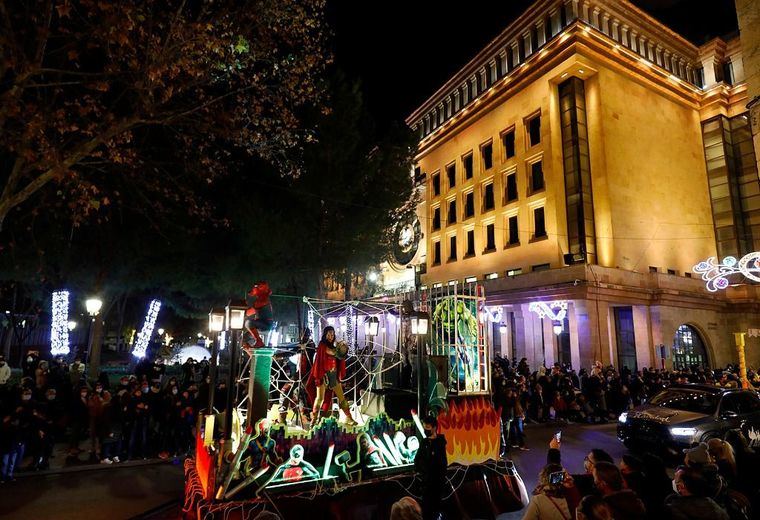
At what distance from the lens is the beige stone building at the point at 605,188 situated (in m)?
25.2

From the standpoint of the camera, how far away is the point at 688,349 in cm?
2673

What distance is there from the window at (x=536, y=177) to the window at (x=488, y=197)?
3976mm

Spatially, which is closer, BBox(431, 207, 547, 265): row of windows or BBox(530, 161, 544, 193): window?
BBox(431, 207, 547, 265): row of windows

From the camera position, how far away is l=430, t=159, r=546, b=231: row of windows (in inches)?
1203

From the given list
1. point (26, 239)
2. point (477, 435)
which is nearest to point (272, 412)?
point (477, 435)

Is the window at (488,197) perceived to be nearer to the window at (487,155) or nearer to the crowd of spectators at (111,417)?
the window at (487,155)

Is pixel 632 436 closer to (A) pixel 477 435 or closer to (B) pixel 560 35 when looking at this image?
(A) pixel 477 435

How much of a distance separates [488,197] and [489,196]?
0.13 metres

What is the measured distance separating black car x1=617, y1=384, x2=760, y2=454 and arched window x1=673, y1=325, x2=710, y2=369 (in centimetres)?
1592

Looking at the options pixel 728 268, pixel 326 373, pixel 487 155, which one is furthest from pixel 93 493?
pixel 487 155

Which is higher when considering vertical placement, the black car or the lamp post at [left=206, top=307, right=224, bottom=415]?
the lamp post at [left=206, top=307, right=224, bottom=415]

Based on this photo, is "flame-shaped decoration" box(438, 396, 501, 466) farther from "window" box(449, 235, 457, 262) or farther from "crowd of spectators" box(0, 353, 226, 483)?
"window" box(449, 235, 457, 262)

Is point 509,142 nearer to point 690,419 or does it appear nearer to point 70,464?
point 690,419

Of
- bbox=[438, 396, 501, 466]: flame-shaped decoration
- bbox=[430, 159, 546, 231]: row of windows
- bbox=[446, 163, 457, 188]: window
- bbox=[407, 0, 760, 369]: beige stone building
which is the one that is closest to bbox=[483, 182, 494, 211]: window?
bbox=[430, 159, 546, 231]: row of windows
